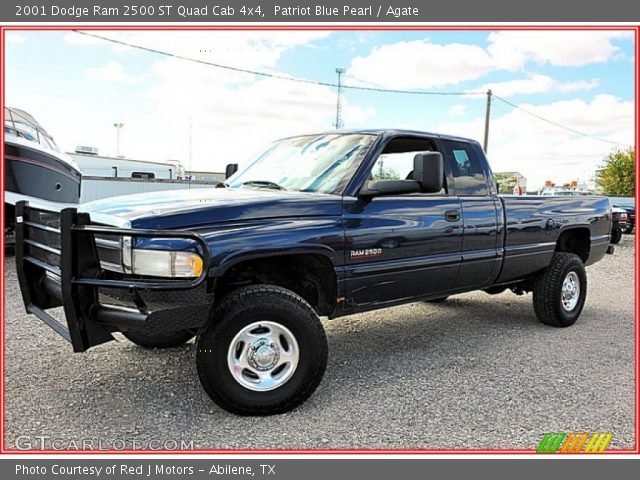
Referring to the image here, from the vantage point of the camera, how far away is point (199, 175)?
35.8 m

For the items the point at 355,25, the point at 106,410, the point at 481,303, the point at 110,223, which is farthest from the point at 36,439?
the point at 481,303

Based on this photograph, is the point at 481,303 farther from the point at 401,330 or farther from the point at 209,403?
the point at 209,403

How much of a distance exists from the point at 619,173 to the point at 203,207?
5090cm

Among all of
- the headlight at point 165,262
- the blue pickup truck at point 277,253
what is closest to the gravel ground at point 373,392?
the blue pickup truck at point 277,253

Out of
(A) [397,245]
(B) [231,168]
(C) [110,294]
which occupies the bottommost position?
(C) [110,294]

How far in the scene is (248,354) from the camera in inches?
136

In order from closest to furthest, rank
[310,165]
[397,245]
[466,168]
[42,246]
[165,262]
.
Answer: [165,262] → [42,246] → [397,245] → [310,165] → [466,168]

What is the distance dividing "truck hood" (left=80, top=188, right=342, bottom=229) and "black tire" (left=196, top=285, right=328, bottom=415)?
0.51 meters

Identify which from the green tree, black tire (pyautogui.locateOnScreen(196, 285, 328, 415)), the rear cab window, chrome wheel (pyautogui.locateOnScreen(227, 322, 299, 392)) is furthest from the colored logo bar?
the green tree

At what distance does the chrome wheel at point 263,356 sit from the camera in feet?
11.2

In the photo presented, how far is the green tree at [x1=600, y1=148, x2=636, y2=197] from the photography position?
4572cm

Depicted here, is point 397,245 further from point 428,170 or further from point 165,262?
point 165,262

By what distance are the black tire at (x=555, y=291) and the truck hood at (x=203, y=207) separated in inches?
121

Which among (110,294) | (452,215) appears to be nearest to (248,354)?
(110,294)
